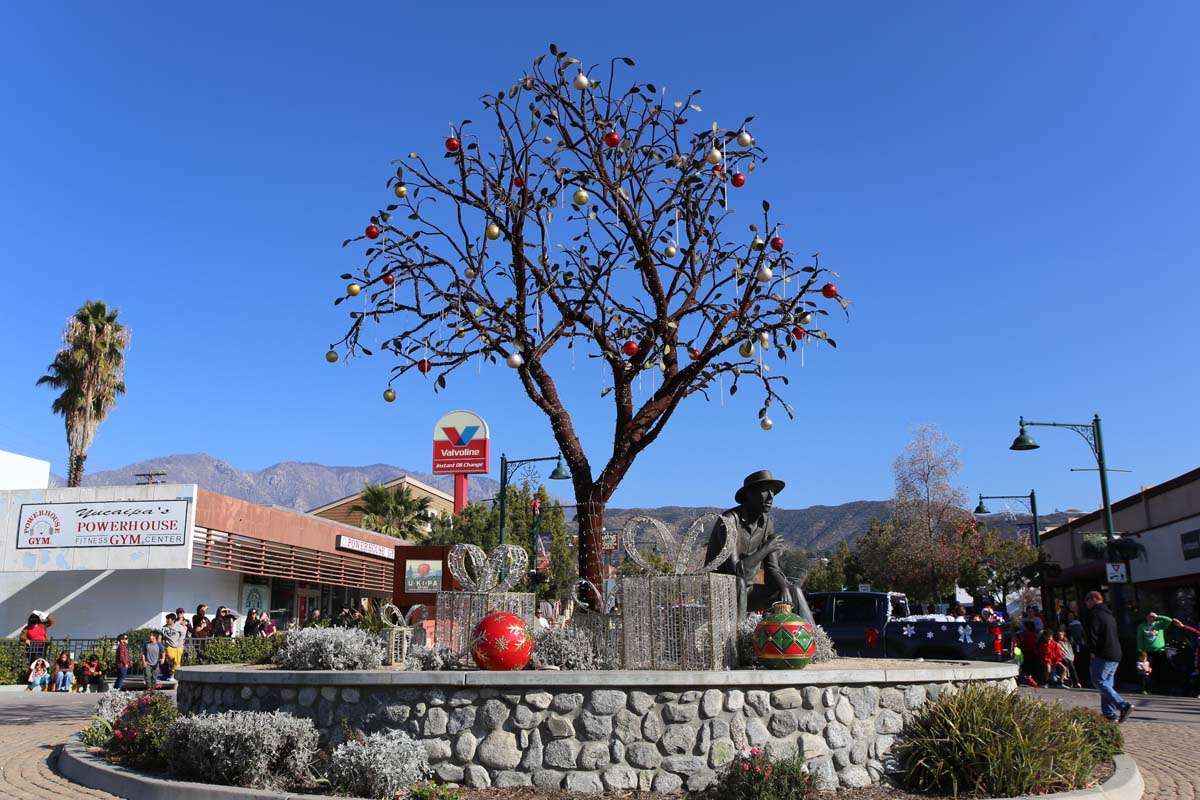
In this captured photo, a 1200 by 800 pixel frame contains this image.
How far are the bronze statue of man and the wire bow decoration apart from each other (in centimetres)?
237

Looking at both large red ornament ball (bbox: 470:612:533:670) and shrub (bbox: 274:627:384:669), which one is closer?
large red ornament ball (bbox: 470:612:533:670)

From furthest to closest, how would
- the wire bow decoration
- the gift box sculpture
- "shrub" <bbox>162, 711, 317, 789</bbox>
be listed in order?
the wire bow decoration
the gift box sculpture
"shrub" <bbox>162, 711, 317, 789</bbox>

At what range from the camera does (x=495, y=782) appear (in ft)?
26.2

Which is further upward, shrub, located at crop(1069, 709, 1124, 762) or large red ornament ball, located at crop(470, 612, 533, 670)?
large red ornament ball, located at crop(470, 612, 533, 670)

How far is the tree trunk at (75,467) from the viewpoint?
3497 cm

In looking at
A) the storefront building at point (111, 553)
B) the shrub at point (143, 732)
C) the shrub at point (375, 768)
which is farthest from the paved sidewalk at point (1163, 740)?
the storefront building at point (111, 553)

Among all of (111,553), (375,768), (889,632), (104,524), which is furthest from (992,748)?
(104,524)

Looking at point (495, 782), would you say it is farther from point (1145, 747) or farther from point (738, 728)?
point (1145, 747)

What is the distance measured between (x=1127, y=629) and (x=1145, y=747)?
15.8m

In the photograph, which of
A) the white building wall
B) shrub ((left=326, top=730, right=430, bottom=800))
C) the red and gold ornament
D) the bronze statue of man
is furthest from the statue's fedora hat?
the white building wall

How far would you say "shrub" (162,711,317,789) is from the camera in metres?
7.86

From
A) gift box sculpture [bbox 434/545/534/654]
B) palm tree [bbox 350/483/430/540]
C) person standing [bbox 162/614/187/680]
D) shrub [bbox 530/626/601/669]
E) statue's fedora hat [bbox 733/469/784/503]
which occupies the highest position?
palm tree [bbox 350/483/430/540]

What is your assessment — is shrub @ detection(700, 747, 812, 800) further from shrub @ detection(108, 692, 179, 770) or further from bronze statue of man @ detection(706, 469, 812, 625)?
shrub @ detection(108, 692, 179, 770)

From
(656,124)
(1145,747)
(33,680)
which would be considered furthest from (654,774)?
(33,680)
